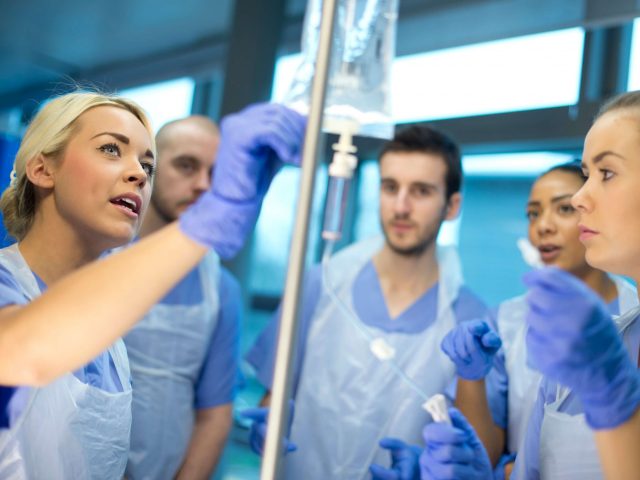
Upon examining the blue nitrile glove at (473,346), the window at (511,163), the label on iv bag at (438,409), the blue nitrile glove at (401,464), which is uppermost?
the window at (511,163)

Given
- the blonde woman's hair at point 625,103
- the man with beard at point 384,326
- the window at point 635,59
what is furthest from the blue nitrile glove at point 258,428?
the window at point 635,59

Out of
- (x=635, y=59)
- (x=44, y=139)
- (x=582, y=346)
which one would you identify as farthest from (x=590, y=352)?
(x=635, y=59)

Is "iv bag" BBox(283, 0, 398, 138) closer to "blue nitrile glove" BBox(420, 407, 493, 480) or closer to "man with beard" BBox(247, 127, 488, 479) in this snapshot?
"blue nitrile glove" BBox(420, 407, 493, 480)

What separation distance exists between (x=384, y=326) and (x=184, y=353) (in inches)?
21.8

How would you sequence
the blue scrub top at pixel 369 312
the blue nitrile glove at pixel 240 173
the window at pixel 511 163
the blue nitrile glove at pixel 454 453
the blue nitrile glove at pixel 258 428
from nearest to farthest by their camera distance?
the blue nitrile glove at pixel 240 173
the blue nitrile glove at pixel 454 453
the blue nitrile glove at pixel 258 428
the blue scrub top at pixel 369 312
the window at pixel 511 163

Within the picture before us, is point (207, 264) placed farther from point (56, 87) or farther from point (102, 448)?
point (102, 448)

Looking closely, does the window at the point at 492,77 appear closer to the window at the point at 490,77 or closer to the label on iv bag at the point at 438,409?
the window at the point at 490,77

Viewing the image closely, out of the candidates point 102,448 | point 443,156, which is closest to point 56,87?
point 102,448

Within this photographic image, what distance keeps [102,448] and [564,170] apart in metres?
1.24

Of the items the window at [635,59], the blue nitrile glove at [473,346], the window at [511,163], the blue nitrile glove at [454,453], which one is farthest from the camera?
the window at [511,163]

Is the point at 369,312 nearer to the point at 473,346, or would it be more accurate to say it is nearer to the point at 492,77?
the point at 473,346

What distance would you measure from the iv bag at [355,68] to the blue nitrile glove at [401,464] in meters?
0.77

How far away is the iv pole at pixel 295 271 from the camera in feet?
2.19

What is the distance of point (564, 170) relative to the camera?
1.65 meters
